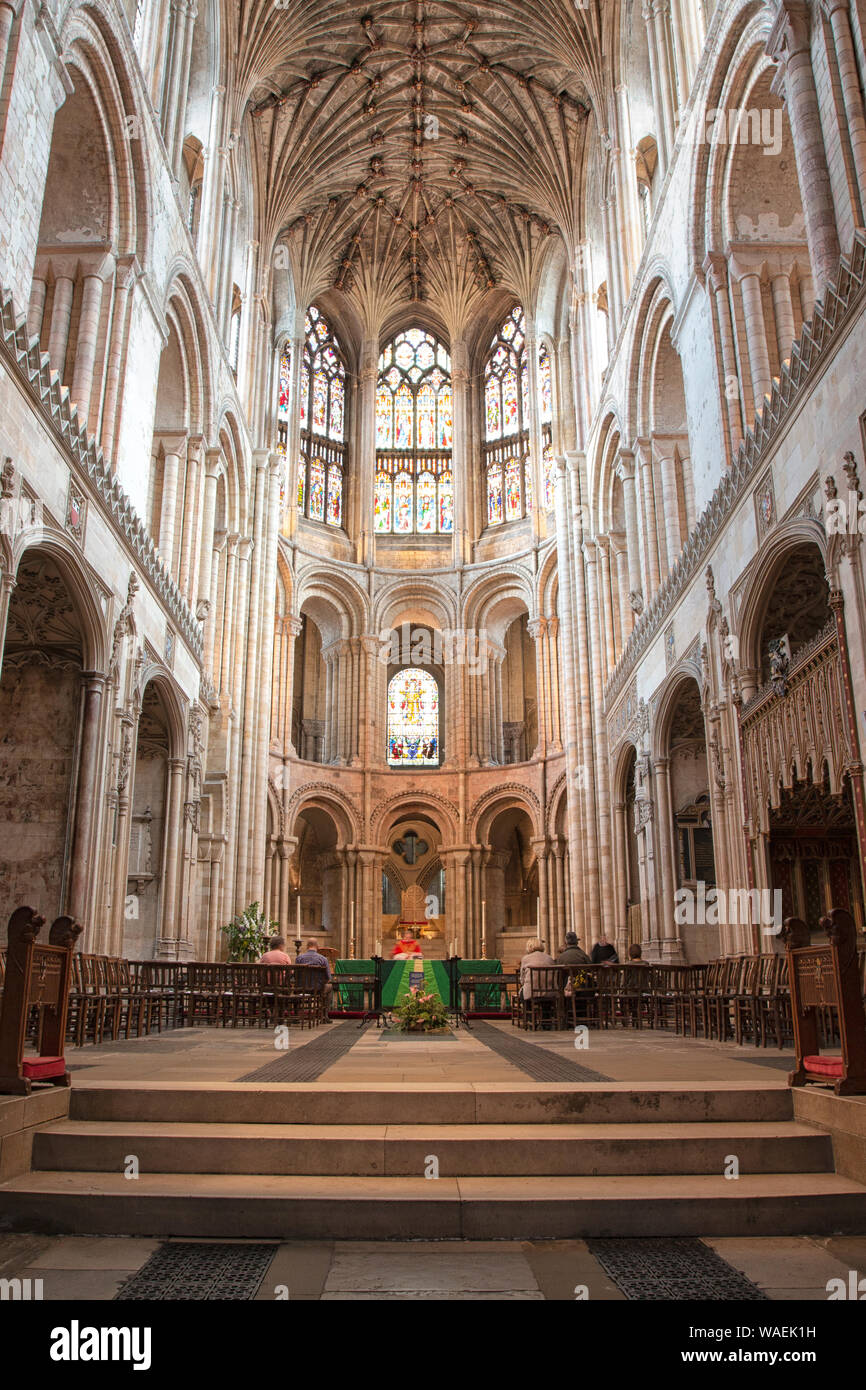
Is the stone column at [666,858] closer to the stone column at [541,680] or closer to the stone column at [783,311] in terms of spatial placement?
the stone column at [783,311]

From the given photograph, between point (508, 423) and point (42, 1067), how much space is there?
32.9 meters

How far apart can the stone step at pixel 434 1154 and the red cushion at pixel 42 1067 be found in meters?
0.42

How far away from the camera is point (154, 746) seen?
1920cm

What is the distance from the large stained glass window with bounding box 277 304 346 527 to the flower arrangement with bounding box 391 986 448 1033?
2409 cm

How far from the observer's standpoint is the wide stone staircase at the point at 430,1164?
4.77 metres

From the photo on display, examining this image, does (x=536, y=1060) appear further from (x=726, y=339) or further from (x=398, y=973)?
(x=398, y=973)

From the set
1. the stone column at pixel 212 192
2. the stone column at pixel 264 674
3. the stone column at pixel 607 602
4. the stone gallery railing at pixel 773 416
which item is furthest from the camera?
the stone column at pixel 264 674

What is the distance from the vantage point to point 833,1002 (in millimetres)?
5832

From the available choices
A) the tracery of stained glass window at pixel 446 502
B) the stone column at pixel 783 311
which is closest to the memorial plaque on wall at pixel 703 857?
the stone column at pixel 783 311

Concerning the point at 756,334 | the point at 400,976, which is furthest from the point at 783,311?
the point at 400,976

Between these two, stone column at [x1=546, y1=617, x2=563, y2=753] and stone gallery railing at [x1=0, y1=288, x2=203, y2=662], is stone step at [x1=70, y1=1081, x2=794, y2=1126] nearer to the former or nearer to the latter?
stone gallery railing at [x1=0, y1=288, x2=203, y2=662]

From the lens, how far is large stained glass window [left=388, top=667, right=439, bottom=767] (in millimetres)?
35031
